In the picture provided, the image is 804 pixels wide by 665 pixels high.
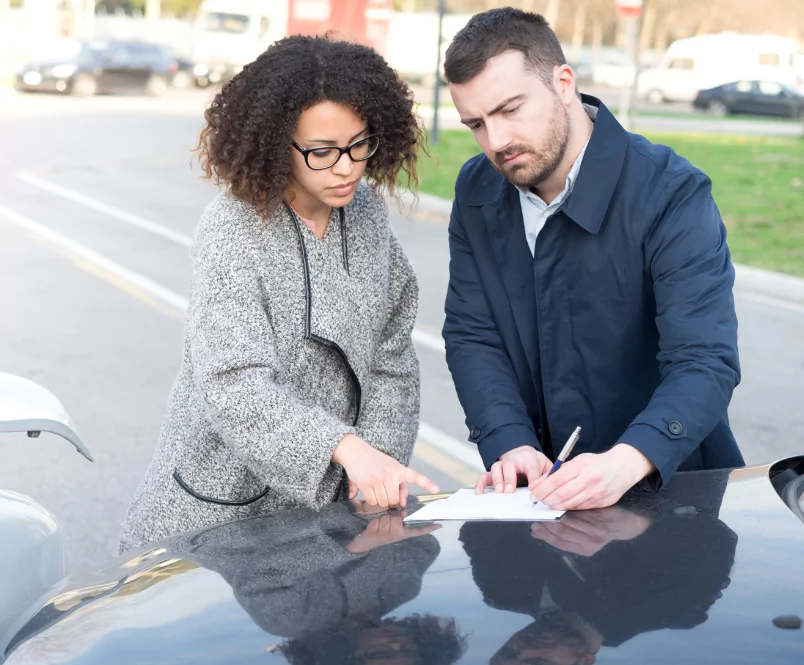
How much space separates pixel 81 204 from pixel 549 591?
→ 12.6 m

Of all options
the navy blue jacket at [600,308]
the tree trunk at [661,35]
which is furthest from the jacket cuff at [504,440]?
the tree trunk at [661,35]

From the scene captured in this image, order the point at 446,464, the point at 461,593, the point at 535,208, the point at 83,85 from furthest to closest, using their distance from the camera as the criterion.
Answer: the point at 83,85
the point at 446,464
the point at 535,208
the point at 461,593

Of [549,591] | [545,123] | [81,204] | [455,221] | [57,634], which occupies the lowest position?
[81,204]

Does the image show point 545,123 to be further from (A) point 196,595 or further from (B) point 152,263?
→ (B) point 152,263

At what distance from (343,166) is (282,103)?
0.58ft

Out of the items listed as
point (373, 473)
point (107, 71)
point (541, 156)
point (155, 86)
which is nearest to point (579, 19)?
point (155, 86)

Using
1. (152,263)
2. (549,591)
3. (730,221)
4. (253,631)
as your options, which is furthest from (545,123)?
(730,221)

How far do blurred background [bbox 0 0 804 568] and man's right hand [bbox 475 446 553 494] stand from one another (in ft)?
3.47

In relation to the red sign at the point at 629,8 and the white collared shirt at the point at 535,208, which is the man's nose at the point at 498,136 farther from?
the red sign at the point at 629,8

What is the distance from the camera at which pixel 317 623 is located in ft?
5.32

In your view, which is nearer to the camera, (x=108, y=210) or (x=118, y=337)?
(x=118, y=337)

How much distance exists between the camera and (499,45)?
8.36ft

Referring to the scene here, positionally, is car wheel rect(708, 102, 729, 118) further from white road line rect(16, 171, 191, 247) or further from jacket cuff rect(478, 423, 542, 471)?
jacket cuff rect(478, 423, 542, 471)

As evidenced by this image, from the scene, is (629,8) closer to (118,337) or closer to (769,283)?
(769,283)
